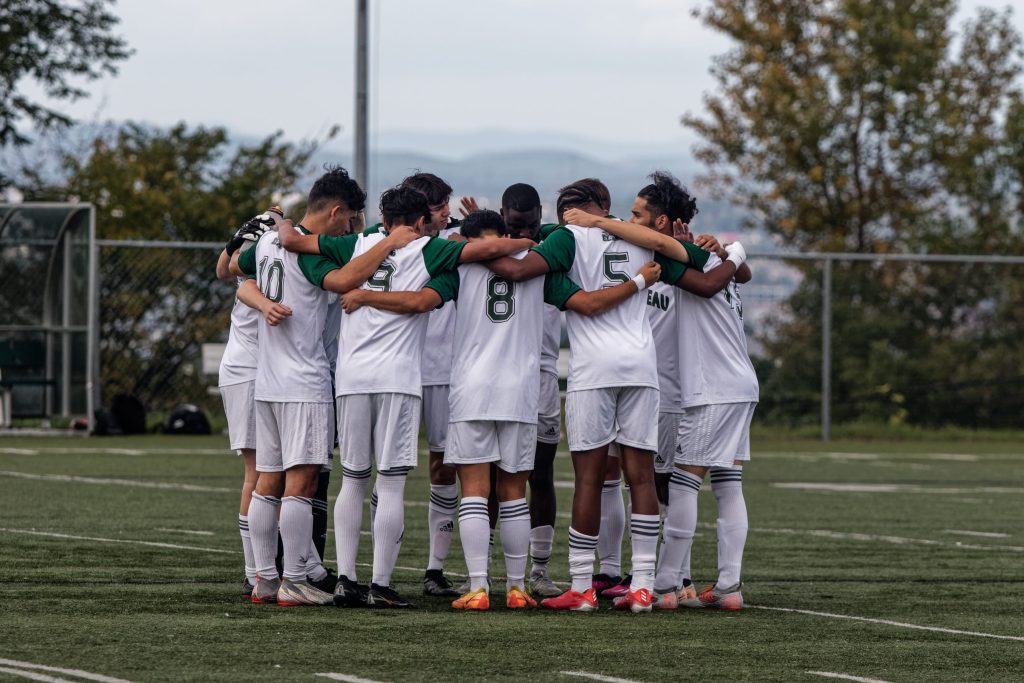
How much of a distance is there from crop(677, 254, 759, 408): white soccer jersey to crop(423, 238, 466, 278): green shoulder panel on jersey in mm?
1148

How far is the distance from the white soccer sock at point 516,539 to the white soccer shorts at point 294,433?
85 centimetres

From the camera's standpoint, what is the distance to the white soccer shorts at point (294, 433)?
7633mm

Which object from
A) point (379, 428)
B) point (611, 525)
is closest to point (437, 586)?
point (611, 525)

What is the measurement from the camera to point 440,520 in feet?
27.6

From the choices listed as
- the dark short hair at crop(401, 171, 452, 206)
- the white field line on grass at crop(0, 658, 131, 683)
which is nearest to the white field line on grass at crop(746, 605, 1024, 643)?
the dark short hair at crop(401, 171, 452, 206)

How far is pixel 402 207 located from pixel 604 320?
1.03 m

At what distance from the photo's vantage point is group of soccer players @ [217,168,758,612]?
757 centimetres

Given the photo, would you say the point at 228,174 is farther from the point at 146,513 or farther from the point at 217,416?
the point at 146,513

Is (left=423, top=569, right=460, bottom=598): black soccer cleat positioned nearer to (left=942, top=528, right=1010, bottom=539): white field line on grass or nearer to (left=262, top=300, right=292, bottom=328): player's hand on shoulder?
(left=262, top=300, right=292, bottom=328): player's hand on shoulder

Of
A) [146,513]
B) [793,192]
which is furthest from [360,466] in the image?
[793,192]

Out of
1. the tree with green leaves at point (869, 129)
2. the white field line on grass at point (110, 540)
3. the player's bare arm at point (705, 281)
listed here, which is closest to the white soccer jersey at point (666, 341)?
the player's bare arm at point (705, 281)

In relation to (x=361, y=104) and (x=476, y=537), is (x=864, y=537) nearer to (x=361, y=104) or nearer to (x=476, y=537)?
(x=476, y=537)

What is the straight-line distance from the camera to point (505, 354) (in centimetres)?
767

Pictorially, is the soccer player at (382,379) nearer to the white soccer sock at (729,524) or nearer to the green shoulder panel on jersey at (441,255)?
the green shoulder panel on jersey at (441,255)
